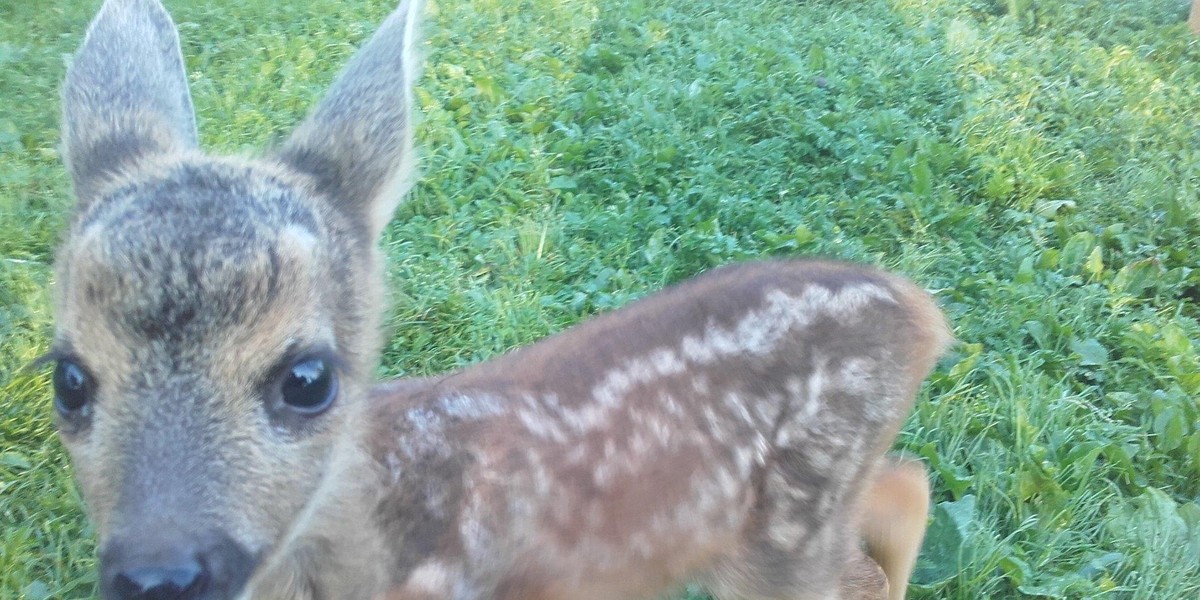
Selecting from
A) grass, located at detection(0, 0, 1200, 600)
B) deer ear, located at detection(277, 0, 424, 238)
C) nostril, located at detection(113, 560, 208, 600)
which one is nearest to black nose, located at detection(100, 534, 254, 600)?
nostril, located at detection(113, 560, 208, 600)

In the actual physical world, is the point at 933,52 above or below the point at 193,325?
below

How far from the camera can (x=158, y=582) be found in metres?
1.64

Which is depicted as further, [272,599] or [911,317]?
[911,317]

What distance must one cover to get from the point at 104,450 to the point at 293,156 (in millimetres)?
940

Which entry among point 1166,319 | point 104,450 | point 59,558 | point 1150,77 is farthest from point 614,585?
point 1150,77

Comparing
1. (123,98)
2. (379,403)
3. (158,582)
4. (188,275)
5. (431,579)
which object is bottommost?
(431,579)

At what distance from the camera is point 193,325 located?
5.98ft

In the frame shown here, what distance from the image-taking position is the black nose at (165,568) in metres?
1.65

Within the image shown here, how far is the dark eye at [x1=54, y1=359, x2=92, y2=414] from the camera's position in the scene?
6.25ft

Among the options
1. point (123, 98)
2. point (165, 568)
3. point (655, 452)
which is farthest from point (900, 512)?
point (123, 98)

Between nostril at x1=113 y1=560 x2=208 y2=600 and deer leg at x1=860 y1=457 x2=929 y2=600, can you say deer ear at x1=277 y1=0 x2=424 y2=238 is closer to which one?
nostril at x1=113 y1=560 x2=208 y2=600

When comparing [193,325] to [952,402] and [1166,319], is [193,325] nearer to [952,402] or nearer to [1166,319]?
[952,402]

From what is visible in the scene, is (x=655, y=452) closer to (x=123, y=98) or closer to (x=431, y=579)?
(x=431, y=579)

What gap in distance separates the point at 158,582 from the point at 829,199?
13.1 ft
